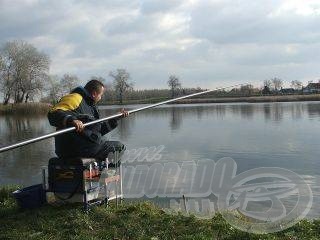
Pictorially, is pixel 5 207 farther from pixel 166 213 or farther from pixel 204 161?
pixel 204 161

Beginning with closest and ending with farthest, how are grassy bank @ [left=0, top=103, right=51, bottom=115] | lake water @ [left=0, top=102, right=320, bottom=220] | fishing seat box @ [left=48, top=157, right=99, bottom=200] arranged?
1. fishing seat box @ [left=48, top=157, right=99, bottom=200]
2. lake water @ [left=0, top=102, right=320, bottom=220]
3. grassy bank @ [left=0, top=103, right=51, bottom=115]

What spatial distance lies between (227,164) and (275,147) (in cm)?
453

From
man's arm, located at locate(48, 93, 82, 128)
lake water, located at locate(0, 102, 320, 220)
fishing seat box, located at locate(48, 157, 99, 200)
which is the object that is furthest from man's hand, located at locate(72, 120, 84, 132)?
lake water, located at locate(0, 102, 320, 220)

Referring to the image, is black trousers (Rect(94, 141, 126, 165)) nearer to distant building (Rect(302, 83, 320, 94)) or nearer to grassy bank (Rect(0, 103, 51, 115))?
grassy bank (Rect(0, 103, 51, 115))

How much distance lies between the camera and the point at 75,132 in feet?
21.8

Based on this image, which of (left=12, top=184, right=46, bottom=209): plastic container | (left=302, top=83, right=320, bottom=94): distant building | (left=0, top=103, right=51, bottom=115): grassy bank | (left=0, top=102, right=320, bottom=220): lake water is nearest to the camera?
(left=12, top=184, right=46, bottom=209): plastic container

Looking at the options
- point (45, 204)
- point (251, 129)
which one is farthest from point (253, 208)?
point (251, 129)

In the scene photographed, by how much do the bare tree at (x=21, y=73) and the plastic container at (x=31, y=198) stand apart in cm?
7437

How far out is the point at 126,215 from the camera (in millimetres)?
6445

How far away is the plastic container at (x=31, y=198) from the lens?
23.7 ft

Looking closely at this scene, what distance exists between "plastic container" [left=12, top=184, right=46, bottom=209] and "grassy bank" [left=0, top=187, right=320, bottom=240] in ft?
0.89

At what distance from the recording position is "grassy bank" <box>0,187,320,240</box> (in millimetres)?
5699

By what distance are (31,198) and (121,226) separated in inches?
74.4

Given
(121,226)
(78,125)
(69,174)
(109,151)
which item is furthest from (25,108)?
(121,226)
